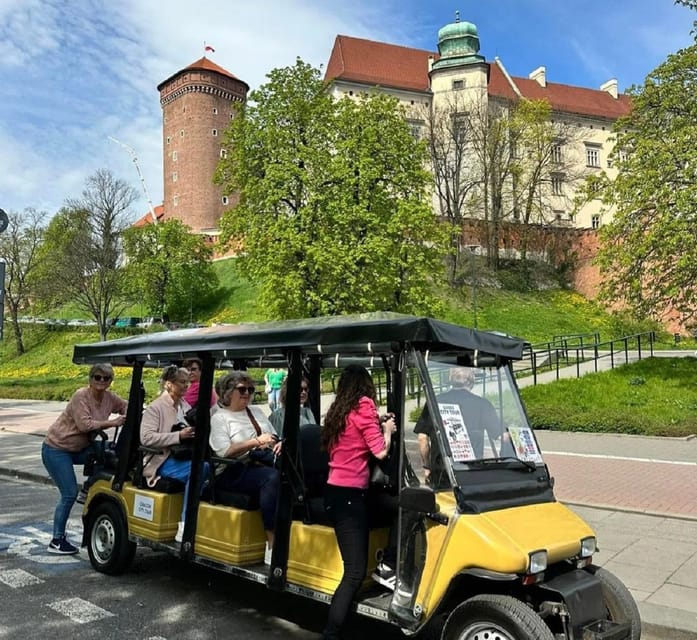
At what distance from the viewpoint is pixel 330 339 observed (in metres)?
4.70

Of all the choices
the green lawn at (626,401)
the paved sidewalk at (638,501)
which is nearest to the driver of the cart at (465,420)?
the paved sidewalk at (638,501)

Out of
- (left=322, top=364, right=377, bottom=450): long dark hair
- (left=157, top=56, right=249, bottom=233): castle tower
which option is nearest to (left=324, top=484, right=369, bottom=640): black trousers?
(left=322, top=364, right=377, bottom=450): long dark hair

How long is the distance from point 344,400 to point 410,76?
74.0 m

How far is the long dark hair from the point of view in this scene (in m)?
4.60

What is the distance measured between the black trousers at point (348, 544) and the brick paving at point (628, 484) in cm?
526

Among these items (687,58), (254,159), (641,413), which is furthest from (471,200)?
(641,413)

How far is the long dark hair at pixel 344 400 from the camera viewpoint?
4.60m

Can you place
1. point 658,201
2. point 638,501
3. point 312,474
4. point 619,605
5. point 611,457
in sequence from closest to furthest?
point 619,605 → point 312,474 → point 638,501 → point 611,457 → point 658,201

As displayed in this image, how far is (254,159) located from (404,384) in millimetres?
30315

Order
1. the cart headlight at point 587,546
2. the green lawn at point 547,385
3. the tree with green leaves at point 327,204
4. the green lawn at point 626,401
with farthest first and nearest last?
the tree with green leaves at point 327,204 → the green lawn at point 547,385 → the green lawn at point 626,401 → the cart headlight at point 587,546

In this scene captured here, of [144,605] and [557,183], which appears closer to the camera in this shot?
[144,605]

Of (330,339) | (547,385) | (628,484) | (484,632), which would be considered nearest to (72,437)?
(330,339)

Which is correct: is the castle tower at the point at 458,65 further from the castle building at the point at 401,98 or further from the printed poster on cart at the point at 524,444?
the printed poster on cart at the point at 524,444

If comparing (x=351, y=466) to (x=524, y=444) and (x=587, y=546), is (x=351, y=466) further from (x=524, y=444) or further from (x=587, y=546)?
(x=587, y=546)
